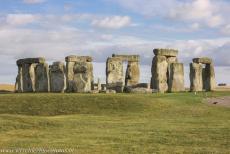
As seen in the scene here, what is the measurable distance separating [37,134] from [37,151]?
4.99 metres

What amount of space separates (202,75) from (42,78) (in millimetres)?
15352

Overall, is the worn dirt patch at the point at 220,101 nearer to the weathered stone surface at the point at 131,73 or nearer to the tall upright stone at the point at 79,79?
the tall upright stone at the point at 79,79

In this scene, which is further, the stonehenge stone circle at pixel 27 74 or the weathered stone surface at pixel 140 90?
the stonehenge stone circle at pixel 27 74

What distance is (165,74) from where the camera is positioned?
4716 centimetres

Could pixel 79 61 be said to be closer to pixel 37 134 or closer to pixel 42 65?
pixel 42 65

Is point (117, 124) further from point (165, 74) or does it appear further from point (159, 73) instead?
point (165, 74)

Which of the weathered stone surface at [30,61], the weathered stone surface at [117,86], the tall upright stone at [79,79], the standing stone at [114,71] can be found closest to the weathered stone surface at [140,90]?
the weathered stone surface at [117,86]

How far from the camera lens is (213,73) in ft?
163

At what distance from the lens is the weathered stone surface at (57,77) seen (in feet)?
152

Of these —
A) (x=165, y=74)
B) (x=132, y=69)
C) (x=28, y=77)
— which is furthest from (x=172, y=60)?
(x=28, y=77)

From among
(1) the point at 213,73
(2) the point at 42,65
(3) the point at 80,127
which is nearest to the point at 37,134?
(3) the point at 80,127

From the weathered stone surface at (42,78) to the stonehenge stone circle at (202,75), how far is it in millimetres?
13187

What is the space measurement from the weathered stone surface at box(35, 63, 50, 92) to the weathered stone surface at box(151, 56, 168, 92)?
374 inches

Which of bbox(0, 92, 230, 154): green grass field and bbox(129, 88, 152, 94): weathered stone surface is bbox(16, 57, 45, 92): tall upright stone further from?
bbox(0, 92, 230, 154): green grass field
